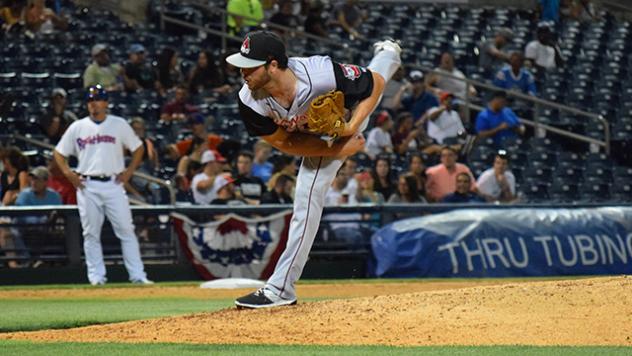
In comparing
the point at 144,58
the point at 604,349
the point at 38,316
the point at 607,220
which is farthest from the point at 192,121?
the point at 604,349

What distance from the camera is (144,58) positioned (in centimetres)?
1897

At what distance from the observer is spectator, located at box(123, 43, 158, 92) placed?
1855 centimetres

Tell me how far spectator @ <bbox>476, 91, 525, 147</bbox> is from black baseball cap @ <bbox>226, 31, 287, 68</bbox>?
35.9ft

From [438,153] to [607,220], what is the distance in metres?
3.08

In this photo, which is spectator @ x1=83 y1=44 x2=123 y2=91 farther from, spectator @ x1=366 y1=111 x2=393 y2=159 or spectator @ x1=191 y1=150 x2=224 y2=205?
spectator @ x1=366 y1=111 x2=393 y2=159

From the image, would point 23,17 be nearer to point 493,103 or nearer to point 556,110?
point 493,103

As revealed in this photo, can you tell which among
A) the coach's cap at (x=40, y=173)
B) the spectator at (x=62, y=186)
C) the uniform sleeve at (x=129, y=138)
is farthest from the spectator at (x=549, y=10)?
the coach's cap at (x=40, y=173)

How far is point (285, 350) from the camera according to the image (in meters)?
6.87

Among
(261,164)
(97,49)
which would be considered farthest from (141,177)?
(97,49)

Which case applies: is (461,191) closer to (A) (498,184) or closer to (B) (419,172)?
(B) (419,172)

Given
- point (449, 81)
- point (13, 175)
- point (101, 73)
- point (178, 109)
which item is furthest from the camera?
point (449, 81)

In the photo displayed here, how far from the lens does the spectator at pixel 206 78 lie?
1908cm

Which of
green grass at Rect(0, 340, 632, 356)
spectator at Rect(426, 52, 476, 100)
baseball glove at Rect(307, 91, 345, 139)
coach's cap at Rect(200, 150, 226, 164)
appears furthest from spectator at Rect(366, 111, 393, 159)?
green grass at Rect(0, 340, 632, 356)

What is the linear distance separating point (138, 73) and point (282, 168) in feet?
13.0
